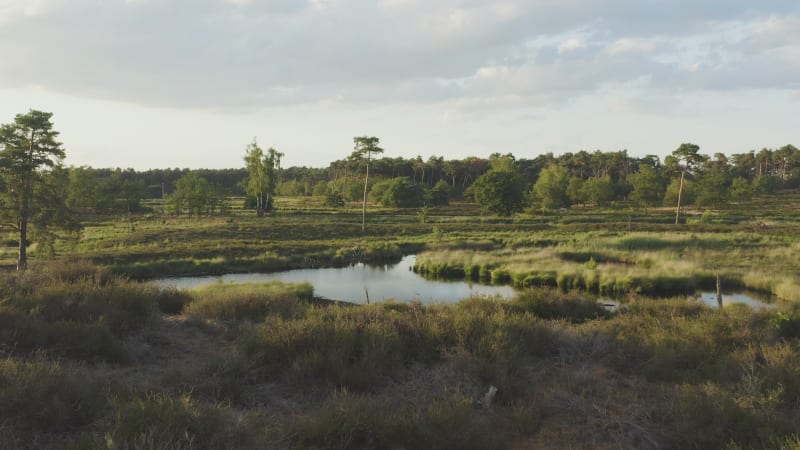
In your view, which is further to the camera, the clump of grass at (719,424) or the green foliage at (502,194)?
the green foliage at (502,194)

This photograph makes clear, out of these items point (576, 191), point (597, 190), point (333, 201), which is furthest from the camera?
point (576, 191)

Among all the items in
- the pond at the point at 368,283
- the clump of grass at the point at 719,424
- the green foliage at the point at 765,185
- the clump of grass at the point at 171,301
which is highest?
the green foliage at the point at 765,185

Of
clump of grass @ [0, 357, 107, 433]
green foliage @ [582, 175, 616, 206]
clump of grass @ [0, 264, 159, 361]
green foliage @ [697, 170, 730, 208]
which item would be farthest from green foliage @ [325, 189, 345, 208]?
clump of grass @ [0, 357, 107, 433]

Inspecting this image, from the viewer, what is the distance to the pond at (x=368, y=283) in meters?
25.0

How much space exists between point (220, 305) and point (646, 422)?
926 cm

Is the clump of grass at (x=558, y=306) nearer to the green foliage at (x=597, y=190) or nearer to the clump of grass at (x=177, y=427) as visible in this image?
the clump of grass at (x=177, y=427)

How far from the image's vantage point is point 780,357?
25.6 feet

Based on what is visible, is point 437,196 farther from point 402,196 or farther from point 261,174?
point 261,174

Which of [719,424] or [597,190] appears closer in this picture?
[719,424]

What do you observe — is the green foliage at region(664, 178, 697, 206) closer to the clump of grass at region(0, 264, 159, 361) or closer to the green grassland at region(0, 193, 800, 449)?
the green grassland at region(0, 193, 800, 449)

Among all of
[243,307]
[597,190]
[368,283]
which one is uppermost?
[597,190]

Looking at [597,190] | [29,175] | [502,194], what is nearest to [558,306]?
[29,175]

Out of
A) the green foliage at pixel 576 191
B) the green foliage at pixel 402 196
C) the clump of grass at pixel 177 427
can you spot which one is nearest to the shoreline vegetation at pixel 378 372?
the clump of grass at pixel 177 427

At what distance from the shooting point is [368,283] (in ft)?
96.7
